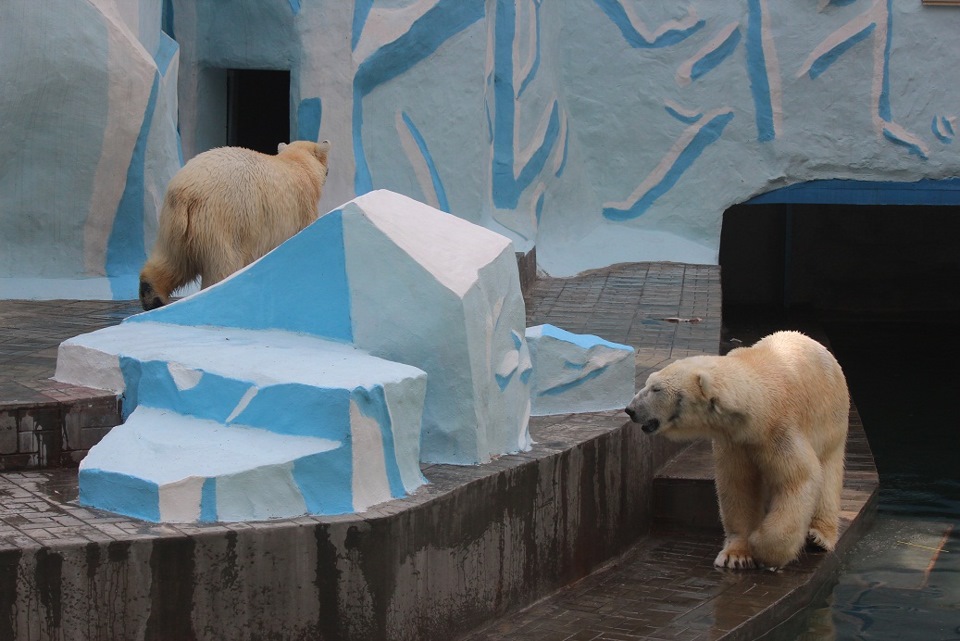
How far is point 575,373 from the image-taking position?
581cm

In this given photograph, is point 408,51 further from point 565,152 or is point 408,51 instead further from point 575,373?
point 575,373

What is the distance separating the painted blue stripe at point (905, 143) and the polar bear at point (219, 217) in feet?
25.9

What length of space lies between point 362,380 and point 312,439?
9.4 inches

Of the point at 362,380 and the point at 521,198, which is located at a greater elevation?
the point at 521,198

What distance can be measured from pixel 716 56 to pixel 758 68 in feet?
1.39

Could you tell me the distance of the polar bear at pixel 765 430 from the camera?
488 centimetres

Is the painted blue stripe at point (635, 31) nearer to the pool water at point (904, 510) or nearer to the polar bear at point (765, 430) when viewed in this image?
the pool water at point (904, 510)

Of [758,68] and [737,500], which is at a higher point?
[758,68]

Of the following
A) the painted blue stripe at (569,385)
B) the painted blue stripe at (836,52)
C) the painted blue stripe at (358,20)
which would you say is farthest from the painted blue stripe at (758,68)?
the painted blue stripe at (569,385)

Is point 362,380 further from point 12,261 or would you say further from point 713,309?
point 713,309

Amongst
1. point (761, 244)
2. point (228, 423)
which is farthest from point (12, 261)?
point (761, 244)

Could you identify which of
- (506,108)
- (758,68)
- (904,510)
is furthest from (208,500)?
(758,68)

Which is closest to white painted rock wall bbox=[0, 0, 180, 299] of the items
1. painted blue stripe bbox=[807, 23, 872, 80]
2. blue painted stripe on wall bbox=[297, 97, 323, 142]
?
blue painted stripe on wall bbox=[297, 97, 323, 142]

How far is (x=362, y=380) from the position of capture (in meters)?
4.11
